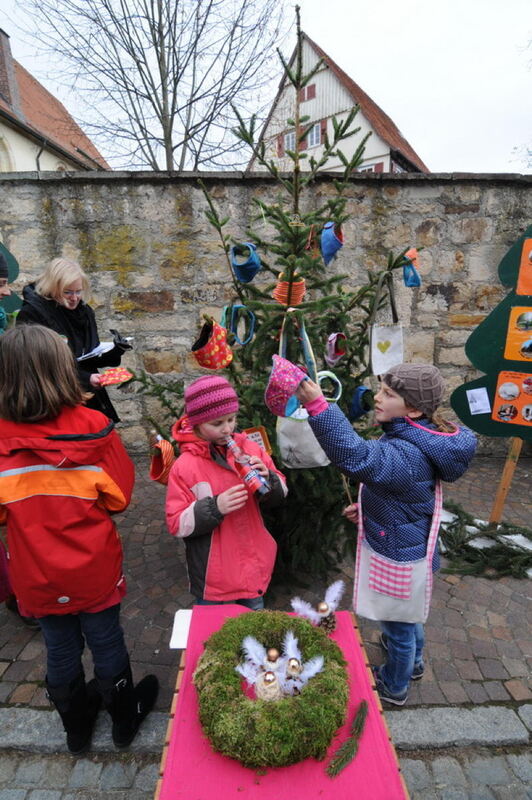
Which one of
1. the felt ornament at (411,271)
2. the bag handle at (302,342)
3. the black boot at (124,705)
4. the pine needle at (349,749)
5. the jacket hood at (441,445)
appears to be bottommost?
the black boot at (124,705)

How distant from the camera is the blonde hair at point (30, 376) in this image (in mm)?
1585

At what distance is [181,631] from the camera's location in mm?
1680

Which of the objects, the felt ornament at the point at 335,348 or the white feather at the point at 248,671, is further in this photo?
the felt ornament at the point at 335,348

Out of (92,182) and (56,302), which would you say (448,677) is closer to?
(56,302)

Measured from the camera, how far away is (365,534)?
77.8 inches

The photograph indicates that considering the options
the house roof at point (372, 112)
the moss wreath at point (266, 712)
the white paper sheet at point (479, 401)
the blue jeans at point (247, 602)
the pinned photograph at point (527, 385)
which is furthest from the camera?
the house roof at point (372, 112)

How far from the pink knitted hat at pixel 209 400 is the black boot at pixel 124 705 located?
118 centimetres

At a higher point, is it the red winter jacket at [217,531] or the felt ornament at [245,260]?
the felt ornament at [245,260]

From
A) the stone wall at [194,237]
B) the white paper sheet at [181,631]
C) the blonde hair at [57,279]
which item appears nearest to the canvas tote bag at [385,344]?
the white paper sheet at [181,631]

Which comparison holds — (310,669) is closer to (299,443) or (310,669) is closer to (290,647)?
(290,647)

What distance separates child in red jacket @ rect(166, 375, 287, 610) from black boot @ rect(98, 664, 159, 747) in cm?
47

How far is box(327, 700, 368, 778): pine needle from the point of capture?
3.83 ft

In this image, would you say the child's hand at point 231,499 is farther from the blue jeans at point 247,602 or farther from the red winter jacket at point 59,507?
the blue jeans at point 247,602

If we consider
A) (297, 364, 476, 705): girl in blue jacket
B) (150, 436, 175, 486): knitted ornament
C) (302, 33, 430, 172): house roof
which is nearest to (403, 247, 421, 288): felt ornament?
(297, 364, 476, 705): girl in blue jacket
